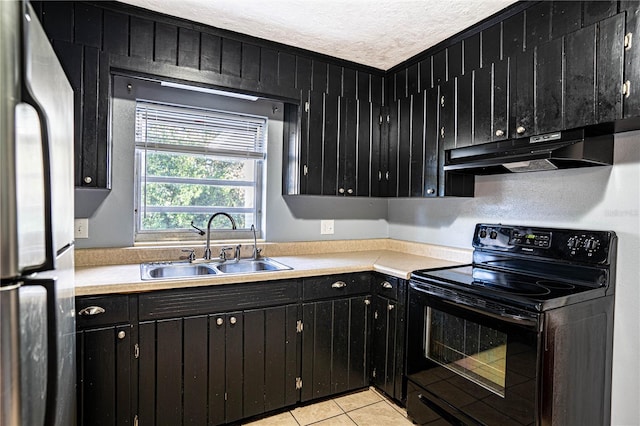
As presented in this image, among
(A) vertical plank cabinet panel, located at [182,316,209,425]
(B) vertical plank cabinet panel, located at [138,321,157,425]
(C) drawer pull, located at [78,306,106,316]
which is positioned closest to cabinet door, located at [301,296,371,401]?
(A) vertical plank cabinet panel, located at [182,316,209,425]

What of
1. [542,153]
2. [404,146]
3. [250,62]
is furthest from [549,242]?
[250,62]

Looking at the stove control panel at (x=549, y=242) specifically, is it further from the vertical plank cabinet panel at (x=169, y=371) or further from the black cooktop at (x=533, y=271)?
the vertical plank cabinet panel at (x=169, y=371)

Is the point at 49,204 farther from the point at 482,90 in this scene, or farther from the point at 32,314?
the point at 482,90

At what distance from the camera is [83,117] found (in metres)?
1.92

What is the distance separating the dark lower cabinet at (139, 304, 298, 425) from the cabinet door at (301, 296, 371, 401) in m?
0.10

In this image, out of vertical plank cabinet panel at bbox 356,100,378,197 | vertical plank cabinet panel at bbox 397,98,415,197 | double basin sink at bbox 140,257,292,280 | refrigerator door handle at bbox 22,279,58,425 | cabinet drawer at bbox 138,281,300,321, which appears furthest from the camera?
vertical plank cabinet panel at bbox 356,100,378,197

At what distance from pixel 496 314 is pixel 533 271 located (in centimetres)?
56

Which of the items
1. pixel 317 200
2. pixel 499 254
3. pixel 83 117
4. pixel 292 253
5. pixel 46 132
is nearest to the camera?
pixel 46 132

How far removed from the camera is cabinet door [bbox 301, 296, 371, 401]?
2246 mm

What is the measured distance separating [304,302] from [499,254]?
4.10 ft

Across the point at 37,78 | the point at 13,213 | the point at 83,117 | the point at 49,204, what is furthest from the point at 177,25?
the point at 13,213

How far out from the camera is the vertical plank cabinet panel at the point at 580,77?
164 centimetres

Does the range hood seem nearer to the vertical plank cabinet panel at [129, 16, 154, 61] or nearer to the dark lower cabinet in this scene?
the dark lower cabinet

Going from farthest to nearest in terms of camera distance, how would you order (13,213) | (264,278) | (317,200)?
(317,200) → (264,278) → (13,213)
